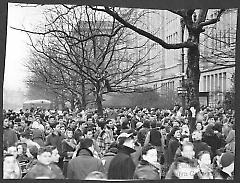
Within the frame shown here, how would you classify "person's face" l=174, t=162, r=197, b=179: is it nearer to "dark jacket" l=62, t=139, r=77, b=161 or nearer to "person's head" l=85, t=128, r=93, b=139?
"person's head" l=85, t=128, r=93, b=139

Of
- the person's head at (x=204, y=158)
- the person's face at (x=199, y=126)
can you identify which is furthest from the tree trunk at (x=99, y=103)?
the person's head at (x=204, y=158)

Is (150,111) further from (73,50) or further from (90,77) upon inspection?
(73,50)

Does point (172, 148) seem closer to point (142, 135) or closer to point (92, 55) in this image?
point (142, 135)

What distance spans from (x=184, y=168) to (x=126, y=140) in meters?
0.75

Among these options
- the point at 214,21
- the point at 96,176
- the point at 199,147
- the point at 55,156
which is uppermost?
the point at 214,21

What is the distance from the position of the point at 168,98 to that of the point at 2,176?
2132mm

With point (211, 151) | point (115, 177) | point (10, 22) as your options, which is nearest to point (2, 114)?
point (10, 22)

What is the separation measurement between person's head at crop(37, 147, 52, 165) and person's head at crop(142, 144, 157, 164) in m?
1.07

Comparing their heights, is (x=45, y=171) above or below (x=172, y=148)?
below

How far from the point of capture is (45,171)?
5.02 metres

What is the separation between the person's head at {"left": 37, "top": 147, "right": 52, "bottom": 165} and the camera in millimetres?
5039

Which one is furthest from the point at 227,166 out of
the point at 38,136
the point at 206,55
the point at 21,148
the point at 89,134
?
the point at 21,148

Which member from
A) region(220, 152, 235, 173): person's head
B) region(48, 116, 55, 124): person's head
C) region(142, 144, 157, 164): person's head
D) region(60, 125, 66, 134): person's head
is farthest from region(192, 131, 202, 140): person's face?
region(48, 116, 55, 124): person's head

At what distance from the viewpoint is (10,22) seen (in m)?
5.07
